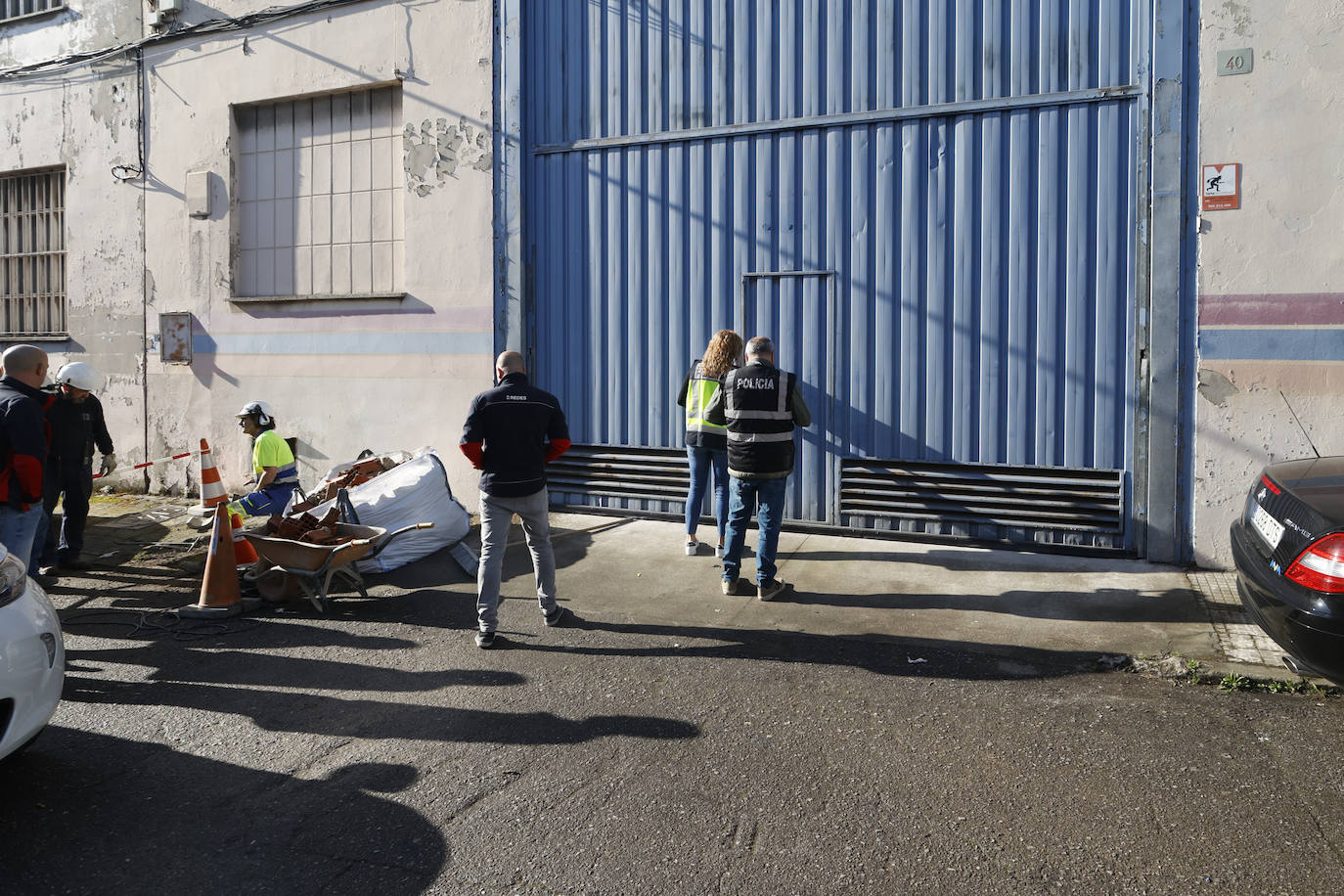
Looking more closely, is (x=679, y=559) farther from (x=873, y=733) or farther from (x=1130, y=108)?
(x=1130, y=108)

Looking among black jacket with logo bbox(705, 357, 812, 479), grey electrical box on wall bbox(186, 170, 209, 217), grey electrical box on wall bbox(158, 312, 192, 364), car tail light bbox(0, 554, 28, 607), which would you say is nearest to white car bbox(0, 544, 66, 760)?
car tail light bbox(0, 554, 28, 607)

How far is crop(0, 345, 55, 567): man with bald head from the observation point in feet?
19.5

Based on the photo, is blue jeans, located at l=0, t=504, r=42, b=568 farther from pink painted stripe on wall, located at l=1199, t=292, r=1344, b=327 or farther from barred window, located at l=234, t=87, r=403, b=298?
pink painted stripe on wall, located at l=1199, t=292, r=1344, b=327

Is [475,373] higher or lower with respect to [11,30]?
lower

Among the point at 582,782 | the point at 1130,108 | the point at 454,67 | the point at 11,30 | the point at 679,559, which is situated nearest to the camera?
the point at 582,782

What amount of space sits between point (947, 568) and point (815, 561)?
989mm

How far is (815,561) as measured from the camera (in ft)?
25.4

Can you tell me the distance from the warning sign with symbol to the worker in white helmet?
8539 mm

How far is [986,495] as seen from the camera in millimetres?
7934

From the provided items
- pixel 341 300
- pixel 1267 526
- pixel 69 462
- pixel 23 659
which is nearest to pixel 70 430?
pixel 69 462

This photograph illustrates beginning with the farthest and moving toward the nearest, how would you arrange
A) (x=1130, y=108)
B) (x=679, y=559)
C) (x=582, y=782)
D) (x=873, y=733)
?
1. (x=679, y=559)
2. (x=1130, y=108)
3. (x=873, y=733)
4. (x=582, y=782)

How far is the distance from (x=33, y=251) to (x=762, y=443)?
10.9 metres

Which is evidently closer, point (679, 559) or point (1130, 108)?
point (1130, 108)

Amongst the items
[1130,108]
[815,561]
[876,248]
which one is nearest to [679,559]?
[815,561]
